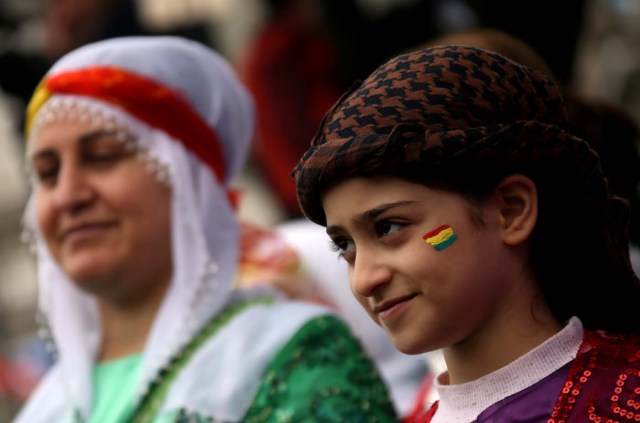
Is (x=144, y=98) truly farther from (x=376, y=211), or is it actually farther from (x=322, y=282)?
(x=376, y=211)

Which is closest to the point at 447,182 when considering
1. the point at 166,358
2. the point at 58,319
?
the point at 166,358

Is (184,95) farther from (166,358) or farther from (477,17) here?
(477,17)

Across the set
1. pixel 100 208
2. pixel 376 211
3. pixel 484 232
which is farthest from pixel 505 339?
pixel 100 208

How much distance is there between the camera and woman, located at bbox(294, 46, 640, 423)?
2066 millimetres

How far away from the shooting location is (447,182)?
2.09 m

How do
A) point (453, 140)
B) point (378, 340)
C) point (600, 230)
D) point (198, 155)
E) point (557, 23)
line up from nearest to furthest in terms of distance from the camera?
point (453, 140) → point (600, 230) → point (198, 155) → point (378, 340) → point (557, 23)

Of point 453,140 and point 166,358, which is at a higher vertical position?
point 453,140

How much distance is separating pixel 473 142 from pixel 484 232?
0.16 metres

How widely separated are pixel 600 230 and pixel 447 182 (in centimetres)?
30

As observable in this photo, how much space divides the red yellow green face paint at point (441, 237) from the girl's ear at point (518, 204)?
0.33 feet

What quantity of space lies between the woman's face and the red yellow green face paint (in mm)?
1308

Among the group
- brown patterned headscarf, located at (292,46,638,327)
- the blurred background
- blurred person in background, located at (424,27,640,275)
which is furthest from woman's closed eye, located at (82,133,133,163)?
the blurred background

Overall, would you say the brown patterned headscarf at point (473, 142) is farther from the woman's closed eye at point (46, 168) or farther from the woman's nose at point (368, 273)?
the woman's closed eye at point (46, 168)

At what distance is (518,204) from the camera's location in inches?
83.7
